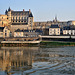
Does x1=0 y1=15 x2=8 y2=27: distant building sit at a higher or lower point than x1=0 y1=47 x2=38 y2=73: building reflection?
higher

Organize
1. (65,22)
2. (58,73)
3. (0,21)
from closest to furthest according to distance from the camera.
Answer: (58,73) → (0,21) → (65,22)

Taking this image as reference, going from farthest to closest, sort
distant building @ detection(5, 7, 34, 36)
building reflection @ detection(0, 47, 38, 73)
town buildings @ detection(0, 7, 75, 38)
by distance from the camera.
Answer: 1. distant building @ detection(5, 7, 34, 36)
2. town buildings @ detection(0, 7, 75, 38)
3. building reflection @ detection(0, 47, 38, 73)

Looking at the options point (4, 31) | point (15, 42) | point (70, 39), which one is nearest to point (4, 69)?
point (15, 42)

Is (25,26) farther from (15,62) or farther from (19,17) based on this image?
(15,62)

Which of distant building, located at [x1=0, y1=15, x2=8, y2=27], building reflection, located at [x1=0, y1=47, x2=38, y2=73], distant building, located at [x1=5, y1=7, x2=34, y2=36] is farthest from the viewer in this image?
distant building, located at [x1=5, y1=7, x2=34, y2=36]

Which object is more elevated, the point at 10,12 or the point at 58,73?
the point at 10,12

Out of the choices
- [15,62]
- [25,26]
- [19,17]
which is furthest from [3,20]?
[15,62]

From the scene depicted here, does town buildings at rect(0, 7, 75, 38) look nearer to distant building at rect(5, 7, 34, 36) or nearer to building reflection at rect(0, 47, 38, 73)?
distant building at rect(5, 7, 34, 36)

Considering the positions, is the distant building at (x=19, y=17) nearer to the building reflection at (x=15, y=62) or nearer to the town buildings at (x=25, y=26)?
the town buildings at (x=25, y=26)

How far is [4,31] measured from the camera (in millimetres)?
67062

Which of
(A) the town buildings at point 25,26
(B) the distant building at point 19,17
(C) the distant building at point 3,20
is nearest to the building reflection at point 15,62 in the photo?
(A) the town buildings at point 25,26

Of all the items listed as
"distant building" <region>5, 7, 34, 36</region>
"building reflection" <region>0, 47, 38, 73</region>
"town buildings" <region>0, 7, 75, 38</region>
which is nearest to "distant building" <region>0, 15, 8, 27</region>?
"town buildings" <region>0, 7, 75, 38</region>

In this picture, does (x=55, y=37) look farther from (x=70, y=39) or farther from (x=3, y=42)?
(x=3, y=42)

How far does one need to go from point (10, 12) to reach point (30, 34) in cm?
2246
